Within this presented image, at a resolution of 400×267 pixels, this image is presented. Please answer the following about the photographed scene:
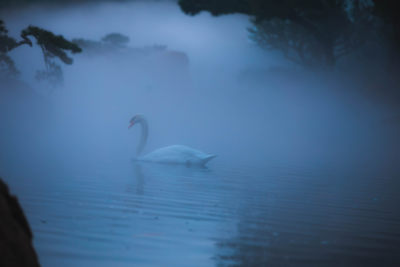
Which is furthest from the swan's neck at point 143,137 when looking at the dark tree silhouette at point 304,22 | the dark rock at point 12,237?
the dark tree silhouette at point 304,22

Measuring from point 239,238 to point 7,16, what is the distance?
49.3m

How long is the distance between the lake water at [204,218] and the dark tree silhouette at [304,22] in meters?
19.4

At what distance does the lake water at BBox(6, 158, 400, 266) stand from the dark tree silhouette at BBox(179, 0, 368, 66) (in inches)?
765

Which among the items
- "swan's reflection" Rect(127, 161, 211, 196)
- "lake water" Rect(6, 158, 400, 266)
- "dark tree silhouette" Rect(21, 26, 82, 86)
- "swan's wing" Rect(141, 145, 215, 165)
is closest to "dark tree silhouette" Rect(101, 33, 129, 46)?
"dark tree silhouette" Rect(21, 26, 82, 86)

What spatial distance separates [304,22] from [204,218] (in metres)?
25.6

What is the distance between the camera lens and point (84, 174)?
366 inches

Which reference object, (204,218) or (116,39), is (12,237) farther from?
(116,39)

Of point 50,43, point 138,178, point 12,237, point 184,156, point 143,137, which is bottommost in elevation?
point 12,237

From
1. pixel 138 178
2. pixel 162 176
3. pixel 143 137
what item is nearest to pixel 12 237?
pixel 138 178

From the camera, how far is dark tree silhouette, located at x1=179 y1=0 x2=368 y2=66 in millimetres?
27984

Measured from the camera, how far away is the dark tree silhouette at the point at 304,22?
91.8ft

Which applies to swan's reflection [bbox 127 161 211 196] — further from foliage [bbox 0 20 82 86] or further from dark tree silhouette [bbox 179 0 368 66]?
dark tree silhouette [bbox 179 0 368 66]

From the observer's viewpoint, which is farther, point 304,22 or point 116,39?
point 116,39

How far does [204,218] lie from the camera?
5.83m
